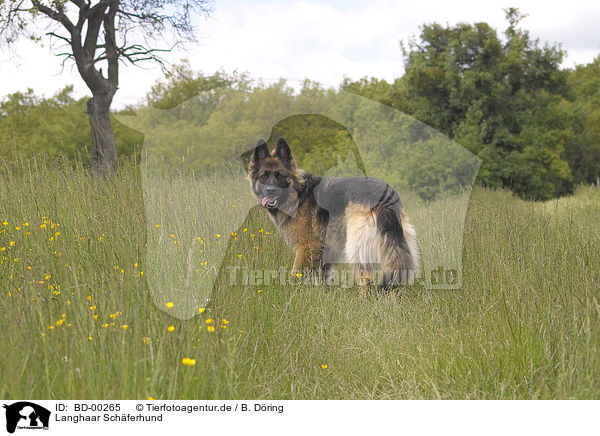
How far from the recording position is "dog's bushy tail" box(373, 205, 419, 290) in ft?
17.3

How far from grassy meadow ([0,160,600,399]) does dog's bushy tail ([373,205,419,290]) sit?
201 millimetres

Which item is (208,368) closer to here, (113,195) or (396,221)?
(396,221)

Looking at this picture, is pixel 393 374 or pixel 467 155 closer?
pixel 393 374

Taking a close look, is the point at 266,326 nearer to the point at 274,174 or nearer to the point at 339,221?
the point at 274,174

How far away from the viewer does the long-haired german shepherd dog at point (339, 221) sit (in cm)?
515

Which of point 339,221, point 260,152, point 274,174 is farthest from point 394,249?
point 260,152

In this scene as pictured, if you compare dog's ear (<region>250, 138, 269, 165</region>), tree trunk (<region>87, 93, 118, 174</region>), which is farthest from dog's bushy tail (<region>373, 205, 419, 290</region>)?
tree trunk (<region>87, 93, 118, 174</region>)

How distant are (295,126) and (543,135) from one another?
50.8 feet

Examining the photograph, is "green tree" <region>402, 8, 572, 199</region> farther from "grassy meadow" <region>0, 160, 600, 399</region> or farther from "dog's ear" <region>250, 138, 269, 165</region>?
"dog's ear" <region>250, 138, 269, 165</region>

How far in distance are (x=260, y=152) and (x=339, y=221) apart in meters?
1.46

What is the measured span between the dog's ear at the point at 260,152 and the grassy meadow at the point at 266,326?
70 centimetres

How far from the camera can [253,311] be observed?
401 centimetres

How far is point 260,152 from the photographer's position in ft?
15.4
